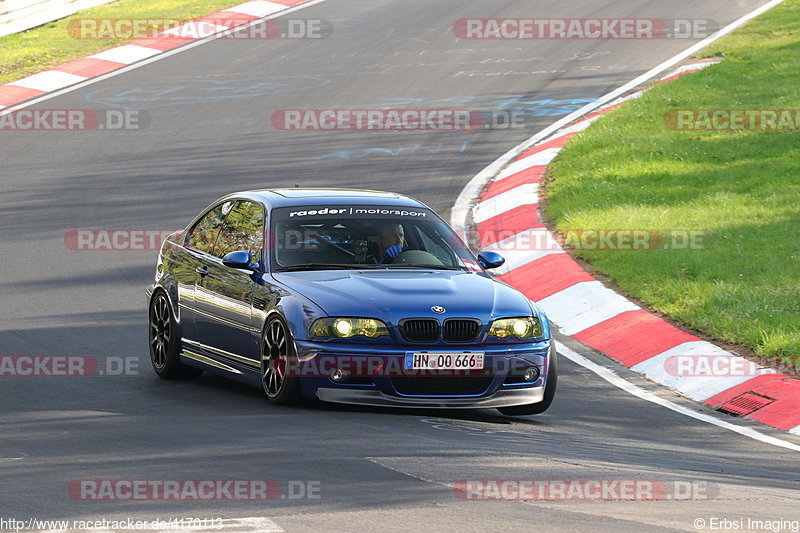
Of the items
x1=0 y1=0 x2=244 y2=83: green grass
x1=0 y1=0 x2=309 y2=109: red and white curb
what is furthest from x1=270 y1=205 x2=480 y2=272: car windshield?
x1=0 y1=0 x2=244 y2=83: green grass

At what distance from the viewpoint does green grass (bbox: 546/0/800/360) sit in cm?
1223

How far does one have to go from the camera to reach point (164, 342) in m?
10.8

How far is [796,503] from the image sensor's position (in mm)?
6965

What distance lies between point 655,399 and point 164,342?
3.72 metres

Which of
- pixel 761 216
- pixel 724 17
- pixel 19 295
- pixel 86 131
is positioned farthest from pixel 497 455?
pixel 724 17

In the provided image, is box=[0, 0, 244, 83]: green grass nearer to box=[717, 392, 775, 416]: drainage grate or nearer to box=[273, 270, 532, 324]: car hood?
box=[273, 270, 532, 324]: car hood

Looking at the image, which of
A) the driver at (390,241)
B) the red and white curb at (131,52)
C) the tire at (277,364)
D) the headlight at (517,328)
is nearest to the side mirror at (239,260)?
the tire at (277,364)

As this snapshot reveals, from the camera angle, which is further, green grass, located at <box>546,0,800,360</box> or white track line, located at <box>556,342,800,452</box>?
green grass, located at <box>546,0,800,360</box>

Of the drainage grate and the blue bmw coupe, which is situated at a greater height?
the blue bmw coupe

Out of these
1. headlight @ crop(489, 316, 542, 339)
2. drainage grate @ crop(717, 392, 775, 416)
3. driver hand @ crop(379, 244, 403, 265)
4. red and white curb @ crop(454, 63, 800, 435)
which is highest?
driver hand @ crop(379, 244, 403, 265)

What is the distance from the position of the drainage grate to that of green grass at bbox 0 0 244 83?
55.6ft

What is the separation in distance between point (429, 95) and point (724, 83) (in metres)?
4.67

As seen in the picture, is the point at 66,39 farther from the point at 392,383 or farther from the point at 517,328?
the point at 392,383

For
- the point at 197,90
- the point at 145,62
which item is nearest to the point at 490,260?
the point at 197,90
